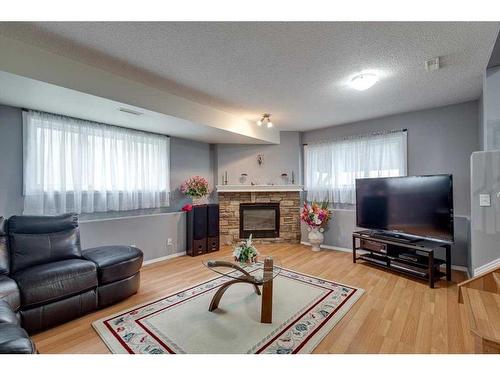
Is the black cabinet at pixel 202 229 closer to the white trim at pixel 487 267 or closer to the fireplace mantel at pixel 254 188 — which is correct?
the fireplace mantel at pixel 254 188

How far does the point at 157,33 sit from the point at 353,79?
6.85 ft

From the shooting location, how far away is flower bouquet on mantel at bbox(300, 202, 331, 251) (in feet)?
14.2

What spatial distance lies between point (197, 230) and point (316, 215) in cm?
226

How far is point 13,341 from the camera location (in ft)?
3.79

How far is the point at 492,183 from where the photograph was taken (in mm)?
2182

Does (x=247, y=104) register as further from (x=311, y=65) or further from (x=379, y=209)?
(x=379, y=209)

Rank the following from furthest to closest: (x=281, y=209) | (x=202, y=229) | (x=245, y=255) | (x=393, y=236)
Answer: (x=281, y=209)
(x=202, y=229)
(x=393, y=236)
(x=245, y=255)

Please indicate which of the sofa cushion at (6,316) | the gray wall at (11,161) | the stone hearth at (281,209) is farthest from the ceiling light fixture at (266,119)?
the sofa cushion at (6,316)

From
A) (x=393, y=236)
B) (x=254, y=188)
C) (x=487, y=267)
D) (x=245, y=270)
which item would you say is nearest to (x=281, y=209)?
(x=254, y=188)

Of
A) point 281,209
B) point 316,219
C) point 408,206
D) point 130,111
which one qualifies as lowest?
point 316,219

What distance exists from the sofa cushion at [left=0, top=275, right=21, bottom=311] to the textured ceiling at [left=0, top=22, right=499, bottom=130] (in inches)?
80.1

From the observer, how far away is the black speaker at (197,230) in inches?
164

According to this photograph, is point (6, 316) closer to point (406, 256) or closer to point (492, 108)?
point (406, 256)
